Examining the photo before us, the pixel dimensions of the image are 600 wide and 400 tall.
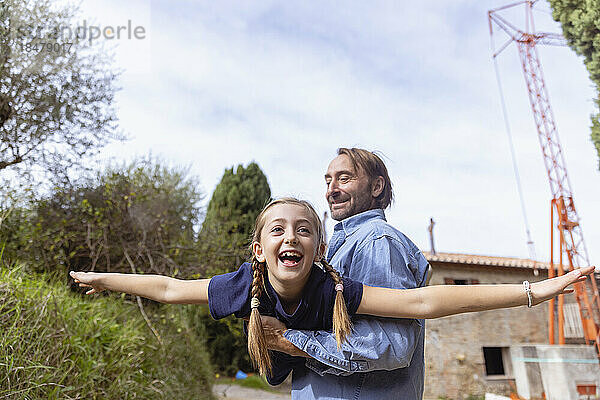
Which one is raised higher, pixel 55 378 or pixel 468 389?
pixel 55 378

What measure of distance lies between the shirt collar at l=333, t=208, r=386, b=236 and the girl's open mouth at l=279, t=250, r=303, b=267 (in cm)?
34

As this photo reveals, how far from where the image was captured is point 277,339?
1408 mm

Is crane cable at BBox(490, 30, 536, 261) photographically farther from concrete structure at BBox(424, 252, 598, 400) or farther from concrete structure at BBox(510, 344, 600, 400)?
concrete structure at BBox(510, 344, 600, 400)

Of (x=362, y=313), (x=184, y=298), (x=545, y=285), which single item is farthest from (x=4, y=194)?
(x=545, y=285)

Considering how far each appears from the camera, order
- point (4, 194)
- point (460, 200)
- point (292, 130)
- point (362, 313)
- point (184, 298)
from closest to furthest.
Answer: point (362, 313) < point (184, 298) < point (4, 194) < point (292, 130) < point (460, 200)

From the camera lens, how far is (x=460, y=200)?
36.9 ft

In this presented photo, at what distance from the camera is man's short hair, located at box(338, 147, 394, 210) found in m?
1.75

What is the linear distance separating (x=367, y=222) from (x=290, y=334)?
0.47 metres

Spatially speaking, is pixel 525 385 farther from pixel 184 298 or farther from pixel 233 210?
pixel 184 298

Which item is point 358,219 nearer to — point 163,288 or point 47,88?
point 163,288

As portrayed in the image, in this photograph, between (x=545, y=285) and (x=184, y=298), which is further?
(x=184, y=298)

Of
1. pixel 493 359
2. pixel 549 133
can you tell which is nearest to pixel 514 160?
pixel 549 133

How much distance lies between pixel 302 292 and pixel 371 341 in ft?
0.81

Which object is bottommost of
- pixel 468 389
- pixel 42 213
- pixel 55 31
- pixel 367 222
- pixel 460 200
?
pixel 468 389
